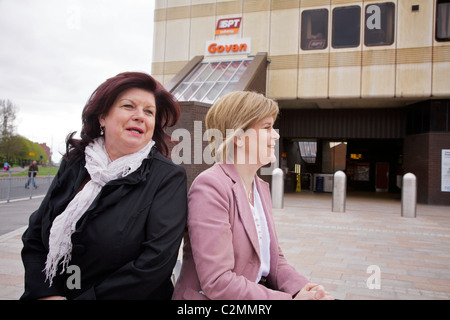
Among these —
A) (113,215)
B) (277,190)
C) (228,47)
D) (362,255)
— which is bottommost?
(362,255)

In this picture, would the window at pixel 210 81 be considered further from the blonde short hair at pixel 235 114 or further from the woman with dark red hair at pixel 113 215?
the woman with dark red hair at pixel 113 215

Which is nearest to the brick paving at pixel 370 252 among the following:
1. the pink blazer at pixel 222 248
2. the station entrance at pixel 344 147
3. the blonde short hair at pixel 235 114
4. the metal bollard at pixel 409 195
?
the metal bollard at pixel 409 195

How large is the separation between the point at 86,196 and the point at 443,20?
1594 centimetres

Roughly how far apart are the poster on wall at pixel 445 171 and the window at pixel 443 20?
437cm

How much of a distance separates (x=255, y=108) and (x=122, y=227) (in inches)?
33.5

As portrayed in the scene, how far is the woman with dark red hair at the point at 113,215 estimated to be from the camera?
1.52 metres

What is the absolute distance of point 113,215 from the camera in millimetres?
1548

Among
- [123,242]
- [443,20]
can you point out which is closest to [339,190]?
[443,20]

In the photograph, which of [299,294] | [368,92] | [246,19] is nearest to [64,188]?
[299,294]

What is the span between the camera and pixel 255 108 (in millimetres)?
1800

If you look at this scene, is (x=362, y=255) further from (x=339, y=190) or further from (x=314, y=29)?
(x=314, y=29)

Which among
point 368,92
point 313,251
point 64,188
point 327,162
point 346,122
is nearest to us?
point 64,188

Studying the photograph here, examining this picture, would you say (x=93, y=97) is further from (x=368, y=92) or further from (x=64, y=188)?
(x=368, y=92)

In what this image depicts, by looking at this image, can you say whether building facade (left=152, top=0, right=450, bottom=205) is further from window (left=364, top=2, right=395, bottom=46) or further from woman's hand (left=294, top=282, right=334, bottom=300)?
woman's hand (left=294, top=282, right=334, bottom=300)
